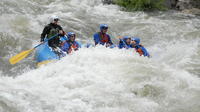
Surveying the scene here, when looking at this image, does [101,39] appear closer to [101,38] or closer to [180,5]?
[101,38]

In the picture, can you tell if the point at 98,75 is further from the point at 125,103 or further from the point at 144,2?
the point at 144,2

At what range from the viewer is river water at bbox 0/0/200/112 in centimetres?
531

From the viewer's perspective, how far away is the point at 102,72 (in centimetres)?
651

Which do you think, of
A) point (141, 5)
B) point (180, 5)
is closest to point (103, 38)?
point (141, 5)

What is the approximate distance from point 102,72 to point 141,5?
716 cm

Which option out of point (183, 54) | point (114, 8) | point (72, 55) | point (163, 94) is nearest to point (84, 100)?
point (163, 94)

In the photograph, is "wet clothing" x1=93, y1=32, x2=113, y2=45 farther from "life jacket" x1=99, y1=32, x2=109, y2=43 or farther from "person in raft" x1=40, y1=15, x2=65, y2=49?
"person in raft" x1=40, y1=15, x2=65, y2=49

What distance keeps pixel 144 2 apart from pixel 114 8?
1.17m

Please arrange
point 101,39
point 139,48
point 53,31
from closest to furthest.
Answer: point 139,48 < point 53,31 < point 101,39

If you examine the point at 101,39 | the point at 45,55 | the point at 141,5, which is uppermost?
the point at 141,5

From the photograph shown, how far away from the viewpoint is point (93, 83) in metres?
6.04

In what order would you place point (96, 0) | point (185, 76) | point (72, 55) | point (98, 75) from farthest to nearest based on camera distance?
1. point (96, 0)
2. point (72, 55)
3. point (185, 76)
4. point (98, 75)

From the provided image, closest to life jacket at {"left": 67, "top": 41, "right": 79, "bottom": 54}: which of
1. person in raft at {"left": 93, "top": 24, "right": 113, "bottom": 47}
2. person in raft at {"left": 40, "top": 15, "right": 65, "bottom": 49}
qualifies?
person in raft at {"left": 40, "top": 15, "right": 65, "bottom": 49}

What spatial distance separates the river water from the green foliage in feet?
4.73
